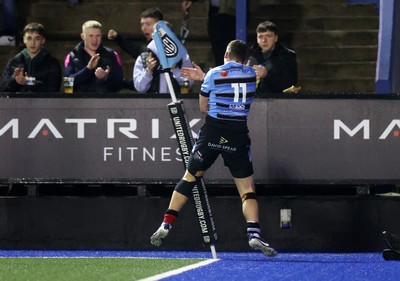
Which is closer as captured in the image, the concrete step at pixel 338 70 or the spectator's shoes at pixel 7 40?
the concrete step at pixel 338 70

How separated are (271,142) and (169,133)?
111 cm

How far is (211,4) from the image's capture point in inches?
724

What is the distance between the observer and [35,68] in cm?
1625

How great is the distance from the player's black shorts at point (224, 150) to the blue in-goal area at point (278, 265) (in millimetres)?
924

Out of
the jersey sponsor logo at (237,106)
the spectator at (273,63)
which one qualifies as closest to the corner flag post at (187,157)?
the jersey sponsor logo at (237,106)

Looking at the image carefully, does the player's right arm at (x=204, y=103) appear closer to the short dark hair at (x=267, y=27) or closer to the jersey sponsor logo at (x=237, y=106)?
the jersey sponsor logo at (x=237, y=106)

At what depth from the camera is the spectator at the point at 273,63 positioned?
1585 cm

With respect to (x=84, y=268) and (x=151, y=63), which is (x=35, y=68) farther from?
(x=84, y=268)

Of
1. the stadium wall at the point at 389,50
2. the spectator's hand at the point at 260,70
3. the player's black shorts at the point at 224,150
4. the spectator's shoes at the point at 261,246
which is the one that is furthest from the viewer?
the stadium wall at the point at 389,50

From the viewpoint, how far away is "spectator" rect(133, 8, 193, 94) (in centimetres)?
1584

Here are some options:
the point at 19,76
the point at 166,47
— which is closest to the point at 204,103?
the point at 166,47

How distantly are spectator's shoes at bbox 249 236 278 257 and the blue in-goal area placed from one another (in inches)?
3.4

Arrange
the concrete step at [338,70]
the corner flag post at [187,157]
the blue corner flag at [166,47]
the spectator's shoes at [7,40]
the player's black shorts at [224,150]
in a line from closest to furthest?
the player's black shorts at [224,150]
the corner flag post at [187,157]
the blue corner flag at [166,47]
the concrete step at [338,70]
the spectator's shoes at [7,40]

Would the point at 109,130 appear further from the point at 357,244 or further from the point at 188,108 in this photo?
the point at 357,244
